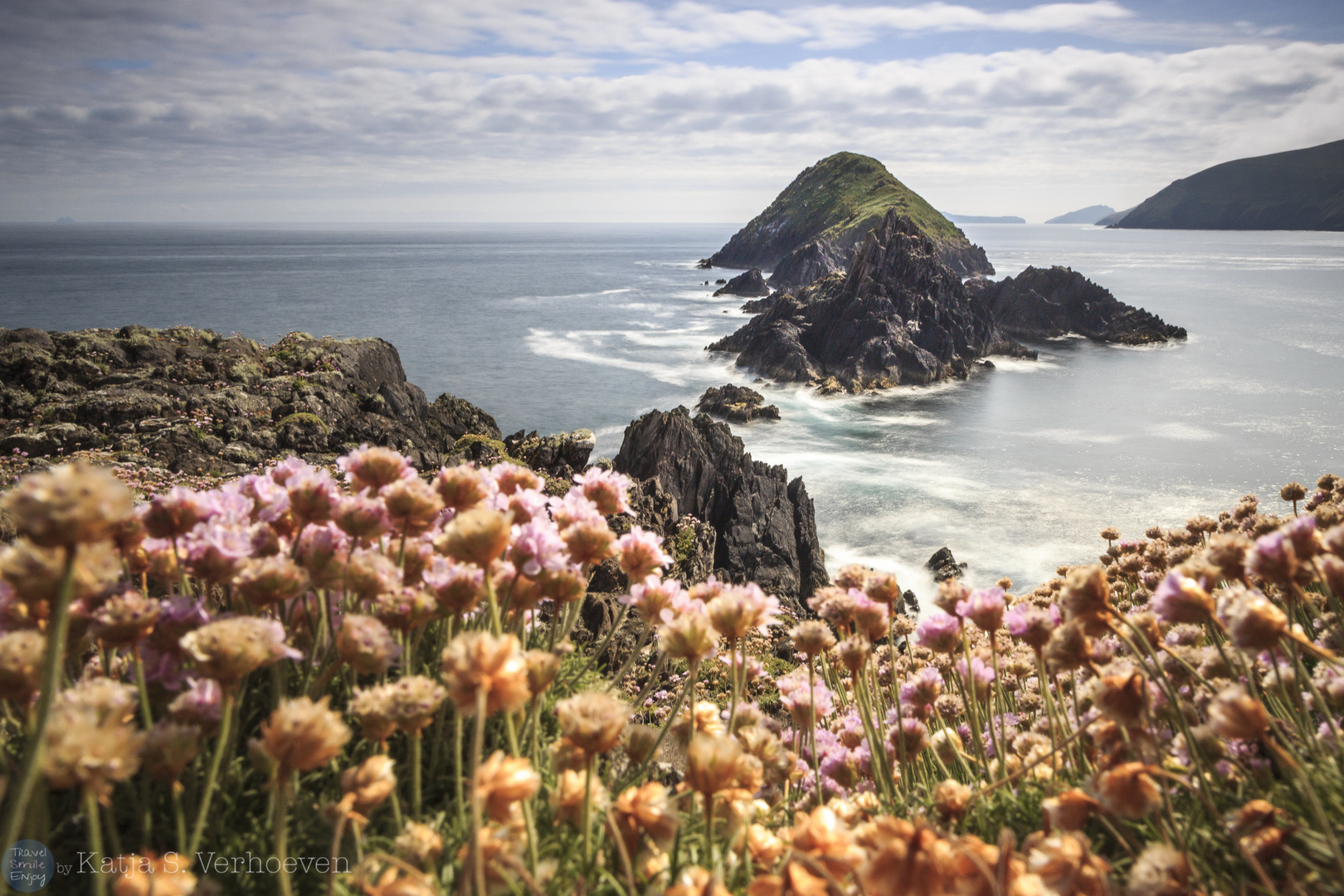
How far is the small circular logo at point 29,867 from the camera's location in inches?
46.3

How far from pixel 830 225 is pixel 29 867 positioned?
439 ft

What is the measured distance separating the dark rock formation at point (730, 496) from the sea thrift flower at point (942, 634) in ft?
41.8

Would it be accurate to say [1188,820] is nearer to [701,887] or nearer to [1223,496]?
[701,887]

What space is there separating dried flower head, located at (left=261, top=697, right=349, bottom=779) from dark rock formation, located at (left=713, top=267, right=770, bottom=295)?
92.8 metres

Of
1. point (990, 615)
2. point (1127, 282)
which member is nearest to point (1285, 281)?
point (1127, 282)

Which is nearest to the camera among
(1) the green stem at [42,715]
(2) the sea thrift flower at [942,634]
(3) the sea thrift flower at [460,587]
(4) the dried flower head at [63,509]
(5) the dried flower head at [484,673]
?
(1) the green stem at [42,715]

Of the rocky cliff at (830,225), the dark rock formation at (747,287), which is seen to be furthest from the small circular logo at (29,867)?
the rocky cliff at (830,225)

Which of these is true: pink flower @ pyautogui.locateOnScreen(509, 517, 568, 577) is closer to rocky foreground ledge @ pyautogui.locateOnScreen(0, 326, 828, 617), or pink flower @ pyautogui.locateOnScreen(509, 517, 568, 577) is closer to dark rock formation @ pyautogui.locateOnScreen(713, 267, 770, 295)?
rocky foreground ledge @ pyautogui.locateOnScreen(0, 326, 828, 617)

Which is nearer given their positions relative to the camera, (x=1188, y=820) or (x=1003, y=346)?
(x=1188, y=820)

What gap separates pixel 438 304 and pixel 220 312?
20.7 metres

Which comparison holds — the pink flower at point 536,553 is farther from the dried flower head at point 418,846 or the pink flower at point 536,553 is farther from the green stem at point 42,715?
the green stem at point 42,715

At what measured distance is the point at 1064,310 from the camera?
65.8 m

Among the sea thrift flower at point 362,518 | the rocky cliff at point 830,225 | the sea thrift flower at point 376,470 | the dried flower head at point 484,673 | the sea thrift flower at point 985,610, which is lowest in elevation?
the sea thrift flower at point 985,610

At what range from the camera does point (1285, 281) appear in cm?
8656
